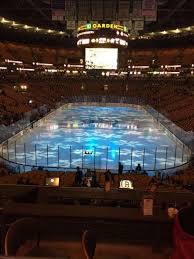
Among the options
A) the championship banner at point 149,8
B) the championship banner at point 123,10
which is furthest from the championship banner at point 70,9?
the championship banner at point 149,8

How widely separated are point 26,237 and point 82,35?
29.5 meters

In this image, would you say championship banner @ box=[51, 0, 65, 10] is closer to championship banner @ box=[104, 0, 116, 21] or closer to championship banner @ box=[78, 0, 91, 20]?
championship banner @ box=[78, 0, 91, 20]

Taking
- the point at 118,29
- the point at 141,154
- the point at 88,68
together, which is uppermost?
the point at 118,29

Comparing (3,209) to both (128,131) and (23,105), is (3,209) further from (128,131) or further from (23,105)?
(23,105)

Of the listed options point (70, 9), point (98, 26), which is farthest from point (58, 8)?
point (98, 26)

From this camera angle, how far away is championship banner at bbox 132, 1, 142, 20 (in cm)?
2017

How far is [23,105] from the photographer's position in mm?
39969

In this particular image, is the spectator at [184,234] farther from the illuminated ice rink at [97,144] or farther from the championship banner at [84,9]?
the championship banner at [84,9]

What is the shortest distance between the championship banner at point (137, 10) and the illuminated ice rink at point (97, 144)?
285 inches

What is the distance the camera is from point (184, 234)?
10.9ft

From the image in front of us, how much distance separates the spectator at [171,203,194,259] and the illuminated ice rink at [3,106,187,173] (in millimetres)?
13719

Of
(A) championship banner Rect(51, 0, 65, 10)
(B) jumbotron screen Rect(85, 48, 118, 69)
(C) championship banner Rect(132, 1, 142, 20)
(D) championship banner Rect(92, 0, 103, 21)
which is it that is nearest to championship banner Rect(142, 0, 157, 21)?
(C) championship banner Rect(132, 1, 142, 20)

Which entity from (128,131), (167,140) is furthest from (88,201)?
(128,131)

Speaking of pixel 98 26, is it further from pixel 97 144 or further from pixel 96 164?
pixel 96 164
